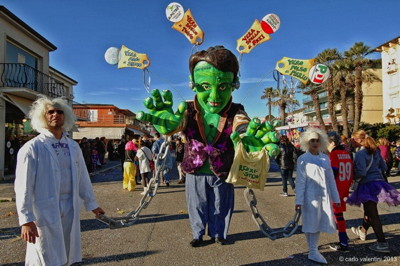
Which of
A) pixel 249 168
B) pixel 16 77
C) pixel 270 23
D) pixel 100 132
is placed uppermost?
pixel 16 77

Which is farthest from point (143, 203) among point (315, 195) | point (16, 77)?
point (16, 77)

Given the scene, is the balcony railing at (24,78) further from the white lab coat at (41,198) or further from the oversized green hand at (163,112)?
the white lab coat at (41,198)

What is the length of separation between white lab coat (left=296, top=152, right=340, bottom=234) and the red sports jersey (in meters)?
0.57

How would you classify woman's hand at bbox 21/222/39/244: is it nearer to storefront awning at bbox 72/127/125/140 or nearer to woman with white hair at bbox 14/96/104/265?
woman with white hair at bbox 14/96/104/265

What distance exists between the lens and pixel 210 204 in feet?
12.9

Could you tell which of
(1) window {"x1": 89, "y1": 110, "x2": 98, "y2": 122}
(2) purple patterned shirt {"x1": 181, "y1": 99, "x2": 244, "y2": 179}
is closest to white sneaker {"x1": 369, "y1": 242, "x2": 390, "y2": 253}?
(2) purple patterned shirt {"x1": 181, "y1": 99, "x2": 244, "y2": 179}

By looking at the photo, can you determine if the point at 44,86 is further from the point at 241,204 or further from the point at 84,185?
the point at 84,185

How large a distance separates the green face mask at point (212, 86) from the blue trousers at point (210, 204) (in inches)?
36.9

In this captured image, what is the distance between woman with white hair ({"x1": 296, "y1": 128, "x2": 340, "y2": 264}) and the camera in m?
3.40

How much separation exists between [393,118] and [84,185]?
2790 centimetres

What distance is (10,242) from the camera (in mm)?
4180

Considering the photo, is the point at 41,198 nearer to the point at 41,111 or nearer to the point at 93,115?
the point at 41,111

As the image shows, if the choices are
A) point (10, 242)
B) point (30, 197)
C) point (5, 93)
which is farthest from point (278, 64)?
point (5, 93)

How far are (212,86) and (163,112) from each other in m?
0.70
